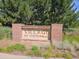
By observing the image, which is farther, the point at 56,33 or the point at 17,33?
the point at 17,33

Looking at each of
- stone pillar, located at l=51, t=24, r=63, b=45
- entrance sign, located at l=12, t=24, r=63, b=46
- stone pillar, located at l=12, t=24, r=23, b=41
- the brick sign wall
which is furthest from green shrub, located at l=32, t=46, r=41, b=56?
stone pillar, located at l=12, t=24, r=23, b=41

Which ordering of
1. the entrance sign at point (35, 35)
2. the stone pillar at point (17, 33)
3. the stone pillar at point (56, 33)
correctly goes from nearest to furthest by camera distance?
the stone pillar at point (56, 33)
the entrance sign at point (35, 35)
the stone pillar at point (17, 33)

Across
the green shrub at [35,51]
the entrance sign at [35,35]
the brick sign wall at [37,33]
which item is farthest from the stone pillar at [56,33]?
the green shrub at [35,51]

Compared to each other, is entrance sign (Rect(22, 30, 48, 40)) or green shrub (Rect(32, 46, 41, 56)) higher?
entrance sign (Rect(22, 30, 48, 40))

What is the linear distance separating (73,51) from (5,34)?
6.61 m

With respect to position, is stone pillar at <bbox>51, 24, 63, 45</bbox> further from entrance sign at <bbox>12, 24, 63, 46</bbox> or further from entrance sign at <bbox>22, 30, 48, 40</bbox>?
entrance sign at <bbox>22, 30, 48, 40</bbox>

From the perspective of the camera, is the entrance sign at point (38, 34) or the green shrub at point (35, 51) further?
the entrance sign at point (38, 34)

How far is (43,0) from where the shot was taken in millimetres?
29859

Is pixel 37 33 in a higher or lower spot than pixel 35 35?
higher

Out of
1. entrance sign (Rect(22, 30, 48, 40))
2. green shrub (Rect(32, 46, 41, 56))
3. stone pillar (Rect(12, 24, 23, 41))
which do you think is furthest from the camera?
stone pillar (Rect(12, 24, 23, 41))

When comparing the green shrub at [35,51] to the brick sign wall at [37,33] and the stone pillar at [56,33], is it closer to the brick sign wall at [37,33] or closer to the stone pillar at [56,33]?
the brick sign wall at [37,33]

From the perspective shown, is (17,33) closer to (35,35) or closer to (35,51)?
(35,35)

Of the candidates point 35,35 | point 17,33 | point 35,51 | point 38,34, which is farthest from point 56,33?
point 35,51

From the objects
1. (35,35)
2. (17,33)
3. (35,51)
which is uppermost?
(17,33)
